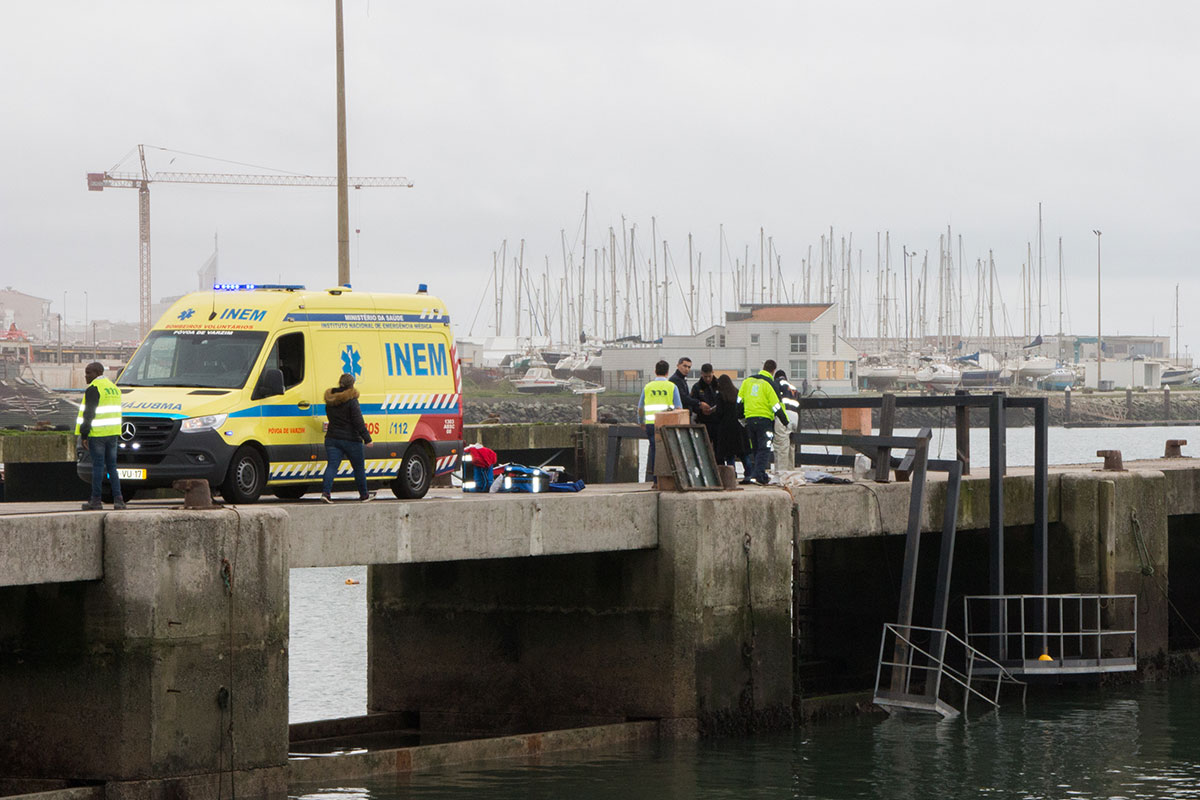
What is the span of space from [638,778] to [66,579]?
6.15 m

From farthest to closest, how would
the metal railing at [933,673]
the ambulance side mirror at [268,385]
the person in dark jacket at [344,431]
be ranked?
the metal railing at [933,673], the person in dark jacket at [344,431], the ambulance side mirror at [268,385]

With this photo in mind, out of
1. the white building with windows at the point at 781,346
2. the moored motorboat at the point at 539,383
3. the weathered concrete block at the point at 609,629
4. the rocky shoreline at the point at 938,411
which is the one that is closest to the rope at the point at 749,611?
the weathered concrete block at the point at 609,629

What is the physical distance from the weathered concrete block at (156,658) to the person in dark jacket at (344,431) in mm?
2952

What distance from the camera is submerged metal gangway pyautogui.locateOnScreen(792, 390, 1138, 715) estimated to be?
68.8 feet

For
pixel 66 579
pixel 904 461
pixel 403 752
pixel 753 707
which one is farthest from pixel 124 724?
pixel 904 461

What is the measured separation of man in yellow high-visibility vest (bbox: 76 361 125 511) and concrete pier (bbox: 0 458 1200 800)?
19.9 inches

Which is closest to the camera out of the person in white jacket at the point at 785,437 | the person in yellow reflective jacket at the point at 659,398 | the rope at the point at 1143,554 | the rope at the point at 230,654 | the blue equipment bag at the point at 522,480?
the rope at the point at 230,654

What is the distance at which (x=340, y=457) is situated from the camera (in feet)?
58.6

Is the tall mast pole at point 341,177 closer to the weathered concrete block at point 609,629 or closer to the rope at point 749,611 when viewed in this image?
the weathered concrete block at point 609,629

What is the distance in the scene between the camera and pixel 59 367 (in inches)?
5679

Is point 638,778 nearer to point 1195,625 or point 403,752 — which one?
point 403,752

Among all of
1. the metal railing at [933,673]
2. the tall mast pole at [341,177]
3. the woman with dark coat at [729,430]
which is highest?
the tall mast pole at [341,177]

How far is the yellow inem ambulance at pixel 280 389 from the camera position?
1694cm

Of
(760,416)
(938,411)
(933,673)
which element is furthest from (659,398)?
(938,411)
